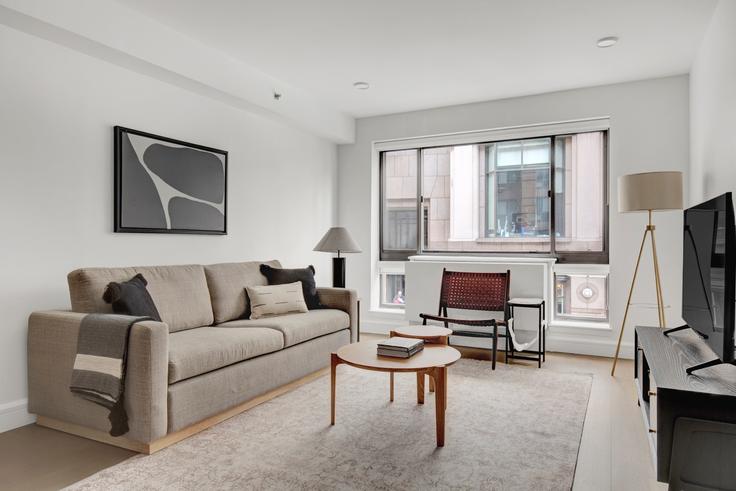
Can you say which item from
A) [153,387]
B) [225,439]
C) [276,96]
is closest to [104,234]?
[153,387]

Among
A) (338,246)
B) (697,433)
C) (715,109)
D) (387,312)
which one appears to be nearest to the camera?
(697,433)

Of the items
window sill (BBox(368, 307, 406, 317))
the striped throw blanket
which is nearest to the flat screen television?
the striped throw blanket

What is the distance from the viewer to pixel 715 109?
3.27 m

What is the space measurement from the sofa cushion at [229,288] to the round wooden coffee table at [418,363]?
1273 millimetres

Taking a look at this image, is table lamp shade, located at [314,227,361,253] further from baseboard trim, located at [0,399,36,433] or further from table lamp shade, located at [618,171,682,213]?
baseboard trim, located at [0,399,36,433]

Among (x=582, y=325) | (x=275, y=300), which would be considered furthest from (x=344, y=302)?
(x=582, y=325)

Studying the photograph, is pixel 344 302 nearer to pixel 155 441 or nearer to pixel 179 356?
pixel 179 356

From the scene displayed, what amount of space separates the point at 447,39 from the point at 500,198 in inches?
86.1

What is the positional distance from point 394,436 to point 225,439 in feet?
3.04

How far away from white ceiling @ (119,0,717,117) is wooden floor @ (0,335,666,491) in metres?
2.66

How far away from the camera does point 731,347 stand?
6.41 feet

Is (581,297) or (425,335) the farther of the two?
(581,297)

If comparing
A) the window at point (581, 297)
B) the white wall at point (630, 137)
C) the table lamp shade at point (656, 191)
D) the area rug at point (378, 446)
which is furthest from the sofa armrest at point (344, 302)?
the table lamp shade at point (656, 191)

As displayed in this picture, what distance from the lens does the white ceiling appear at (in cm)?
328
